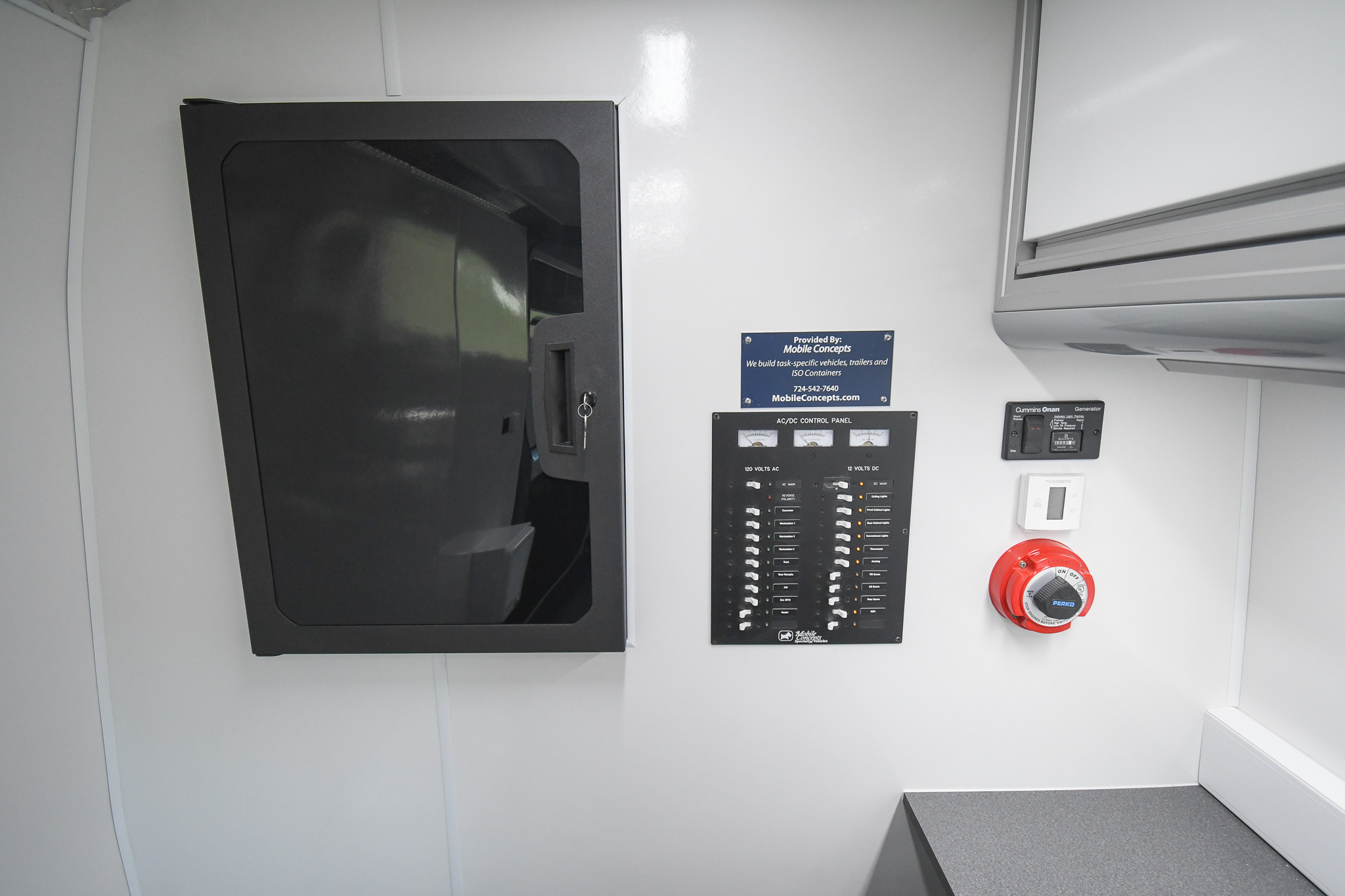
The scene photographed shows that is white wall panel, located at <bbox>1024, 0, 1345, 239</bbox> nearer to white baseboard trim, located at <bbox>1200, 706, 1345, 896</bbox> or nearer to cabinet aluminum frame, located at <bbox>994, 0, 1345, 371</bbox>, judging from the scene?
cabinet aluminum frame, located at <bbox>994, 0, 1345, 371</bbox>

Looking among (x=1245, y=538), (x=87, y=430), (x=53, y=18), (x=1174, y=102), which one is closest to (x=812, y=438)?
(x=1174, y=102)

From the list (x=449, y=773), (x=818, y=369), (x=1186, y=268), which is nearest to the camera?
(x=1186, y=268)

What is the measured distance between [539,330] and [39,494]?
3.50ft

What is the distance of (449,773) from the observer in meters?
1.20

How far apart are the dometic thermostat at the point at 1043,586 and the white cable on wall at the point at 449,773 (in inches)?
47.1

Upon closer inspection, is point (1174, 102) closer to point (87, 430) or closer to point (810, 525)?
point (810, 525)

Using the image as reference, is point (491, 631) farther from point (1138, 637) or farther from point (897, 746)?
point (1138, 637)

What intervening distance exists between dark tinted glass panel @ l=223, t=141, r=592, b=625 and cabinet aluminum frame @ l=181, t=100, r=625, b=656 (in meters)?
0.02

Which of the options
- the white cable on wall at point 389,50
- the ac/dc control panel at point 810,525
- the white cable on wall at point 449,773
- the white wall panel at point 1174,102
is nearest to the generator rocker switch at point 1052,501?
the ac/dc control panel at point 810,525

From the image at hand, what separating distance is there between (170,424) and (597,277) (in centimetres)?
95

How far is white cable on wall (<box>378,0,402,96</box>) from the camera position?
983mm

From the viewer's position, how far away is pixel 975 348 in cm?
106

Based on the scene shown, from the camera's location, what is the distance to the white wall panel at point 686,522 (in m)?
1.00

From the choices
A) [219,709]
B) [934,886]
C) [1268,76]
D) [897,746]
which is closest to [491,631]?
[219,709]
